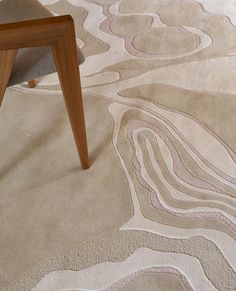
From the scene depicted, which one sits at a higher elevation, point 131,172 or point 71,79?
point 71,79

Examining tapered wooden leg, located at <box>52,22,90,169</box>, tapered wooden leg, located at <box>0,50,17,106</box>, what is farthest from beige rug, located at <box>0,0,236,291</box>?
tapered wooden leg, located at <box>0,50,17,106</box>

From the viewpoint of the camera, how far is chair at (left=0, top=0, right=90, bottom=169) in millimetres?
825

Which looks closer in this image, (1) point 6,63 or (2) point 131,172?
(1) point 6,63

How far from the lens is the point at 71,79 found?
998 millimetres

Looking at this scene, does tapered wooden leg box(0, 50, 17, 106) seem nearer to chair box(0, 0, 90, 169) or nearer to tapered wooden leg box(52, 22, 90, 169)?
chair box(0, 0, 90, 169)

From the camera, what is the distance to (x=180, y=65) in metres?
1.65

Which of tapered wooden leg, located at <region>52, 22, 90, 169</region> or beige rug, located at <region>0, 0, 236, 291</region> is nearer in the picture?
tapered wooden leg, located at <region>52, 22, 90, 169</region>

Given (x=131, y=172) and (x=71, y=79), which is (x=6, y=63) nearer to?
(x=71, y=79)

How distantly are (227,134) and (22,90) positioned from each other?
0.86 metres

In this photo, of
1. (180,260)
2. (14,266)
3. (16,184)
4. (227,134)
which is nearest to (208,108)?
(227,134)

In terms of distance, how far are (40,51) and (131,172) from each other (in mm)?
502

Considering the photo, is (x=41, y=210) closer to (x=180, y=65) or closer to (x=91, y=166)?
(x=91, y=166)

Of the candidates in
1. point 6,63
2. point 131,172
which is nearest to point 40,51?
point 6,63

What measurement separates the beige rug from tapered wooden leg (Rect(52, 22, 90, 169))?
165 millimetres
